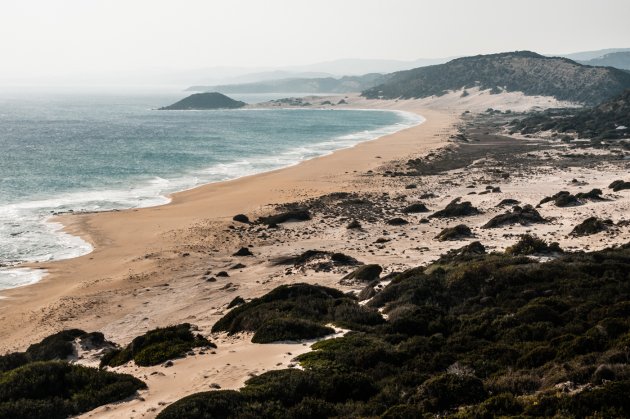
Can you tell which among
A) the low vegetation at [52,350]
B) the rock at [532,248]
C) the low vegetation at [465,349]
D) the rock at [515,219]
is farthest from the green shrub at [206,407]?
the rock at [515,219]

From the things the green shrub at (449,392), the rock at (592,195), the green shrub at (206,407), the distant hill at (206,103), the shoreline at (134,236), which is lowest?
the shoreline at (134,236)

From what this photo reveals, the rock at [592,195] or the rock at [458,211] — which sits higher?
the rock at [592,195]

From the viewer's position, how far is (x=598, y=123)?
8194 centimetres

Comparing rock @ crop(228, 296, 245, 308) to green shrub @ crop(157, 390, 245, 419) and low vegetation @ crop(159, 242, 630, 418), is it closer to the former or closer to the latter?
low vegetation @ crop(159, 242, 630, 418)

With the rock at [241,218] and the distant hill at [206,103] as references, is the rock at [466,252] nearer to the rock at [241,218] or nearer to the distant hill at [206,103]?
the rock at [241,218]

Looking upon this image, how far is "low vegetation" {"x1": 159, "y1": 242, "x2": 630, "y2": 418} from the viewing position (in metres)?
9.37

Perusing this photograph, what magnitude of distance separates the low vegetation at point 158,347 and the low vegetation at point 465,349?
64.9 inches

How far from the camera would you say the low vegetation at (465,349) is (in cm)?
937

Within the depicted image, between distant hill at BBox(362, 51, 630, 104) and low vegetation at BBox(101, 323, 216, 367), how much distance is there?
149467 mm

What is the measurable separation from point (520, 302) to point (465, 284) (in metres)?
2.13

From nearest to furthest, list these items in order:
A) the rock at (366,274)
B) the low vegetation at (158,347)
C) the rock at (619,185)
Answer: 1. the low vegetation at (158,347)
2. the rock at (366,274)
3. the rock at (619,185)

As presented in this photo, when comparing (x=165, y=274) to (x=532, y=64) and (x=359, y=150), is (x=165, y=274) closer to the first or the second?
(x=359, y=150)

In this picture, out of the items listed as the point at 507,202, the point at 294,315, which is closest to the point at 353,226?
the point at 507,202

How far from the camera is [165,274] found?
2577 cm
